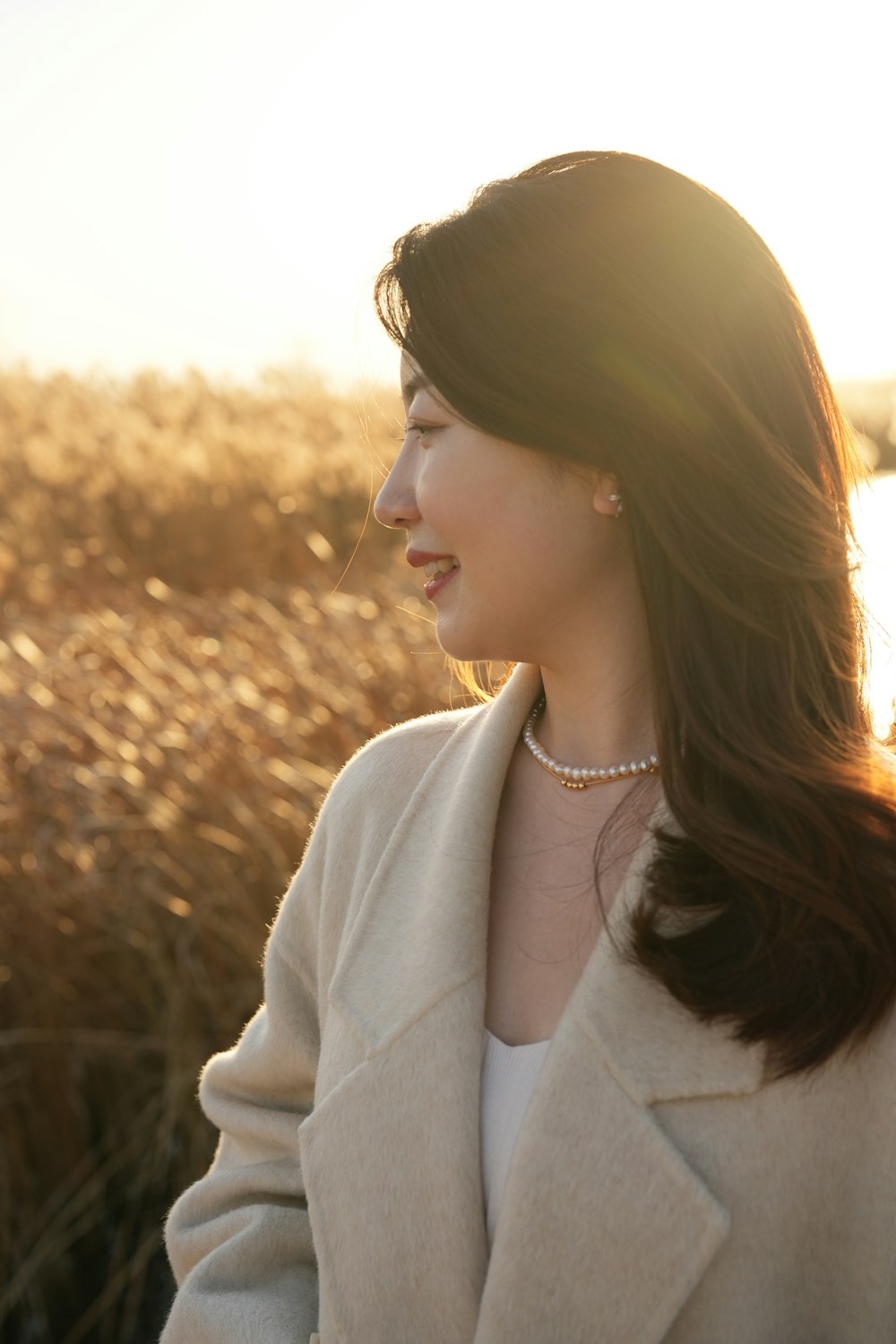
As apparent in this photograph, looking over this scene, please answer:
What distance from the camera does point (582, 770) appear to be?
1783 mm

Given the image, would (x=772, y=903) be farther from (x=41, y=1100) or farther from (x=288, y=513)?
(x=288, y=513)

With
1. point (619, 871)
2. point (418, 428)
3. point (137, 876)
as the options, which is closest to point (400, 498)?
point (418, 428)

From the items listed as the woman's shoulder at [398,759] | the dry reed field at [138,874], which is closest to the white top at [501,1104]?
the woman's shoulder at [398,759]

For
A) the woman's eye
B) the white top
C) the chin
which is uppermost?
the woman's eye

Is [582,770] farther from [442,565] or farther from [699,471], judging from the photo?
[699,471]

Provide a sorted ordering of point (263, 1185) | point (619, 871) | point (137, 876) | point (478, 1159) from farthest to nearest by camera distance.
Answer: point (137, 876)
point (263, 1185)
point (619, 871)
point (478, 1159)

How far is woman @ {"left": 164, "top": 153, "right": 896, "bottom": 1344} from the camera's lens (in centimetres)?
144

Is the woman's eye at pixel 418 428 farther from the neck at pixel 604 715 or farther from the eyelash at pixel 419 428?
the neck at pixel 604 715

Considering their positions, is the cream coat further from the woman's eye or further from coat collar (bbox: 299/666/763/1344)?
the woman's eye

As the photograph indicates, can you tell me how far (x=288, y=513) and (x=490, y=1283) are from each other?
7.00m

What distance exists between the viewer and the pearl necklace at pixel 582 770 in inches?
68.1

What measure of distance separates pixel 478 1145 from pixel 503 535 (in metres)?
0.73

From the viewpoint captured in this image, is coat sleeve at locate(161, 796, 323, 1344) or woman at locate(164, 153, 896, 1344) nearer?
woman at locate(164, 153, 896, 1344)

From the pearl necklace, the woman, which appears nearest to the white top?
the woman
